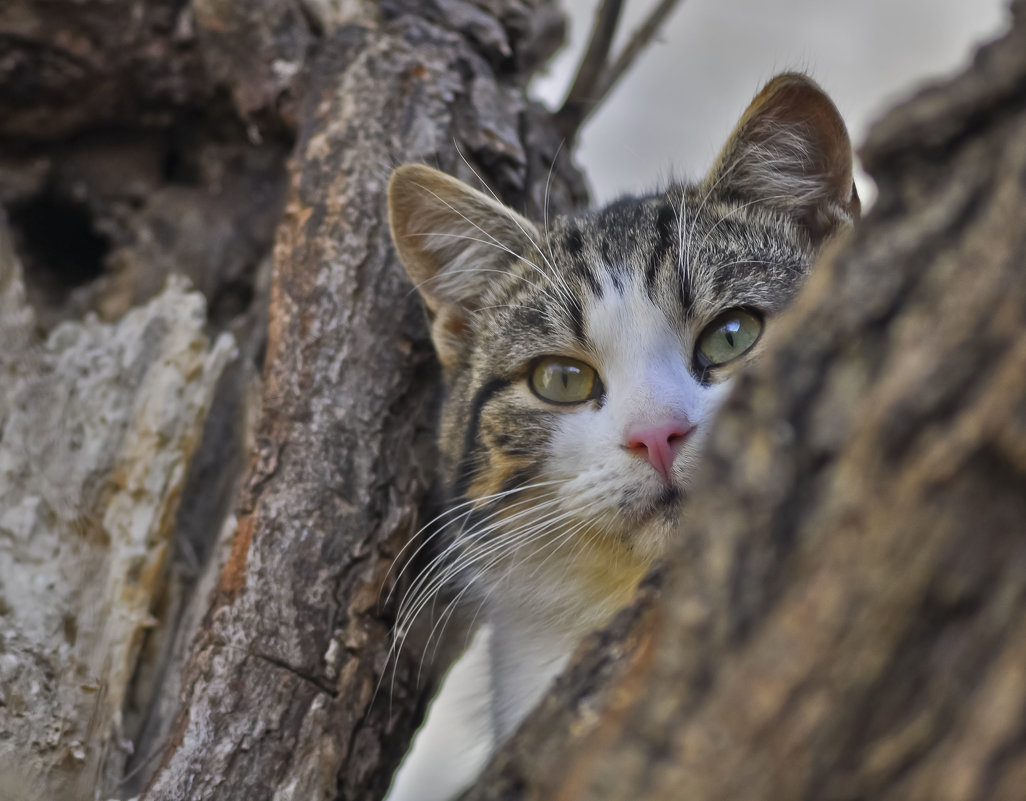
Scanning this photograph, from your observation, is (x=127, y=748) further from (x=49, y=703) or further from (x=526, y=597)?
(x=526, y=597)

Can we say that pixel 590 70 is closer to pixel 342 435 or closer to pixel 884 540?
pixel 342 435

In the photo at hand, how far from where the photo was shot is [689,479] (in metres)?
1.60

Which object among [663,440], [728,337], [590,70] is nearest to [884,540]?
[663,440]

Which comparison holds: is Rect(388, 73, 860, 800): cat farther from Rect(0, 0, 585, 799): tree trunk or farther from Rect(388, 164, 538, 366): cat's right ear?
Rect(0, 0, 585, 799): tree trunk

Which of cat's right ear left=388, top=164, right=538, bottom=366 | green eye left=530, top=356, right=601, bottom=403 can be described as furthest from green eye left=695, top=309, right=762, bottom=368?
cat's right ear left=388, top=164, right=538, bottom=366

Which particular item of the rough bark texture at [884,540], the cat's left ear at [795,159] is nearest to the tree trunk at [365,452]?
the rough bark texture at [884,540]

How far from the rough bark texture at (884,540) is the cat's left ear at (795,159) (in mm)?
1147

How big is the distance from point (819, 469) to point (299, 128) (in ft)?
6.77

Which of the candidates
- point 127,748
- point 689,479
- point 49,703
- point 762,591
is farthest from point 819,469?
point 127,748

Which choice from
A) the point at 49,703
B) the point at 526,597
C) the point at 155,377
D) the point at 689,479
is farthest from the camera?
the point at 155,377

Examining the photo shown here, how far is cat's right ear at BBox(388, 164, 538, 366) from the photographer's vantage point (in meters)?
2.16

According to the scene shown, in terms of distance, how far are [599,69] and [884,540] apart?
7.72ft

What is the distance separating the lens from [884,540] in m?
0.71

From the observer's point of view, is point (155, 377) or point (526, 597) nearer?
point (526, 597)
